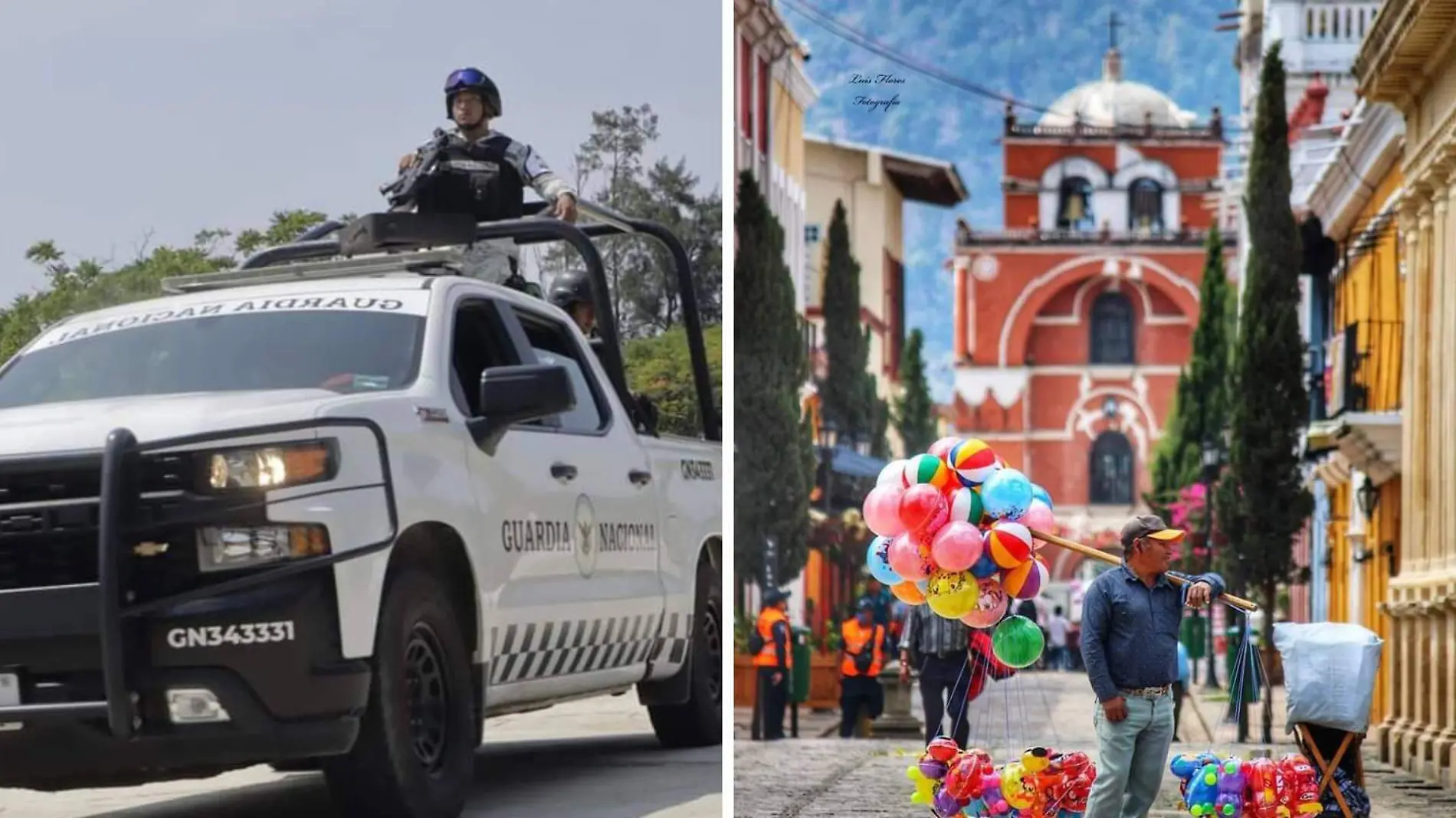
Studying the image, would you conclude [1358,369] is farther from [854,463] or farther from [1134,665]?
[1134,665]

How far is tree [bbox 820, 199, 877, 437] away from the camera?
13.7 meters

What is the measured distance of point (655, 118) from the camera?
9633 mm

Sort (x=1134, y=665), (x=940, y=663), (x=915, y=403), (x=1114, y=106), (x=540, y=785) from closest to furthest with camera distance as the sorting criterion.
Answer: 1. (x=1134, y=665)
2. (x=540, y=785)
3. (x=940, y=663)
4. (x=1114, y=106)
5. (x=915, y=403)

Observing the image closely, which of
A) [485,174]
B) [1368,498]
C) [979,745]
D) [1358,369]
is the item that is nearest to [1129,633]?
[485,174]

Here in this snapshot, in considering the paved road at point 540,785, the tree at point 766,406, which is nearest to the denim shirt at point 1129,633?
the paved road at point 540,785

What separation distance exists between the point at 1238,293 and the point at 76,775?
8.09 m

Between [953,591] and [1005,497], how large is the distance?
321 millimetres

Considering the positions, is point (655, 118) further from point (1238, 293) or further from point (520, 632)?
point (1238, 293)

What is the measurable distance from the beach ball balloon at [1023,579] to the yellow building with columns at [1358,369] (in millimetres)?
4117

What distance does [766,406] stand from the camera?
13.7m

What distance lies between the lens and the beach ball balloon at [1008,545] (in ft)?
26.3

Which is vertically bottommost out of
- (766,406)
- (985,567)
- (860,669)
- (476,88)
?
(860,669)

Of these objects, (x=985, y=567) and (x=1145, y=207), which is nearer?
(x=985, y=567)

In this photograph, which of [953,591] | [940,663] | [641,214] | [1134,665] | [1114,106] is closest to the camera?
[1134,665]
